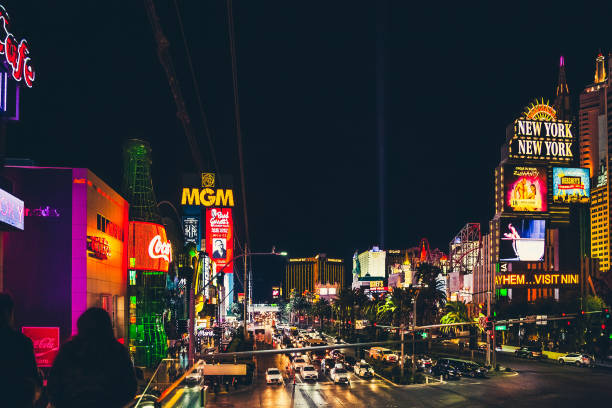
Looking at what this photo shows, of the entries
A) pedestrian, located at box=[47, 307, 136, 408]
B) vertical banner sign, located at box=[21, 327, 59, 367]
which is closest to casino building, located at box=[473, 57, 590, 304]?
vertical banner sign, located at box=[21, 327, 59, 367]

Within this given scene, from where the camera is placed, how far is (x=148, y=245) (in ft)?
160

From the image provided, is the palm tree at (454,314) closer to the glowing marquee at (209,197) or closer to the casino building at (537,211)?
the casino building at (537,211)

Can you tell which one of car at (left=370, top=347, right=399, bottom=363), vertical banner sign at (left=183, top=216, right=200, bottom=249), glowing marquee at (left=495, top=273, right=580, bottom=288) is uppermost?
vertical banner sign at (left=183, top=216, right=200, bottom=249)

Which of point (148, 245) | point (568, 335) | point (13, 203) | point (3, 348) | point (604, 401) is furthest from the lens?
point (568, 335)

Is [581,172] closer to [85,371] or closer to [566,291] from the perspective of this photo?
[566,291]

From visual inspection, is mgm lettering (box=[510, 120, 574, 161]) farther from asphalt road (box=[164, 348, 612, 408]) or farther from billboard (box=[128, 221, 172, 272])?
billboard (box=[128, 221, 172, 272])

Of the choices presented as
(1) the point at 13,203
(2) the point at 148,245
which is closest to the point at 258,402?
(2) the point at 148,245

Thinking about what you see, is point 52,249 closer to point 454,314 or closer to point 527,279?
point 454,314

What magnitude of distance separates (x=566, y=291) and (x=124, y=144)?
372ft

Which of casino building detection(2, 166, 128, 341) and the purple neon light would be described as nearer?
casino building detection(2, 166, 128, 341)

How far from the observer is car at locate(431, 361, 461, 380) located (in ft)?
184

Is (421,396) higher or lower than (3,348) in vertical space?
lower

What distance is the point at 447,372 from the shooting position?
186ft

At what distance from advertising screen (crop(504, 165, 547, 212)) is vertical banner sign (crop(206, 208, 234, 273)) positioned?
197 ft
